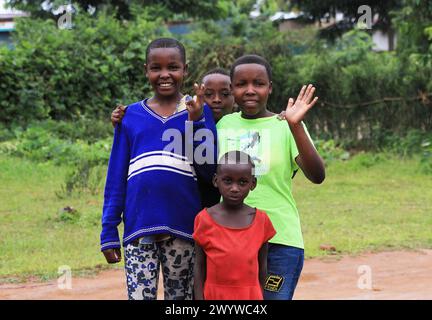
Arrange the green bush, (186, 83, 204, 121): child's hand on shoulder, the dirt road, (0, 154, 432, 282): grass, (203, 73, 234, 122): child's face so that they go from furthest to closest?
1. the green bush
2. (0, 154, 432, 282): grass
3. the dirt road
4. (203, 73, 234, 122): child's face
5. (186, 83, 204, 121): child's hand on shoulder

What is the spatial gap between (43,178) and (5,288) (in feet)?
18.4

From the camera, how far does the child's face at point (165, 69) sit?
3447 mm

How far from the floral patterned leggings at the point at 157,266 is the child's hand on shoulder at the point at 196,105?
20.2 inches

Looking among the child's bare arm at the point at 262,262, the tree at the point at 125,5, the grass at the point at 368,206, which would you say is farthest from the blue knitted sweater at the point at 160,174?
the tree at the point at 125,5

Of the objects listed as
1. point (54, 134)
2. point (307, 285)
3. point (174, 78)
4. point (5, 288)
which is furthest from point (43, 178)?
point (174, 78)

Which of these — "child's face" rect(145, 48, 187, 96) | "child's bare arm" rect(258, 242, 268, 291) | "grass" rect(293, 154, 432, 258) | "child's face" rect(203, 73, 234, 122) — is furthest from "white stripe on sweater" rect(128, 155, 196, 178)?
"grass" rect(293, 154, 432, 258)

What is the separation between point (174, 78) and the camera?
3.45 metres

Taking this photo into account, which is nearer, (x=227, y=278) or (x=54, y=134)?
(x=227, y=278)

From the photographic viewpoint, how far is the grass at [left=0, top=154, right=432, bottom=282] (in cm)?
746

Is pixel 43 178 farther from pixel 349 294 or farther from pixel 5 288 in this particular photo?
pixel 349 294

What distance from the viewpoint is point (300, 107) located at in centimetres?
333

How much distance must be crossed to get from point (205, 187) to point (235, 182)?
0.24 meters

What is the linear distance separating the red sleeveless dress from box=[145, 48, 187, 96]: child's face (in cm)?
58

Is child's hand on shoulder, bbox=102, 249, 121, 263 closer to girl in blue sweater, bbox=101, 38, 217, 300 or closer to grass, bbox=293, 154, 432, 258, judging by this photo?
girl in blue sweater, bbox=101, 38, 217, 300
